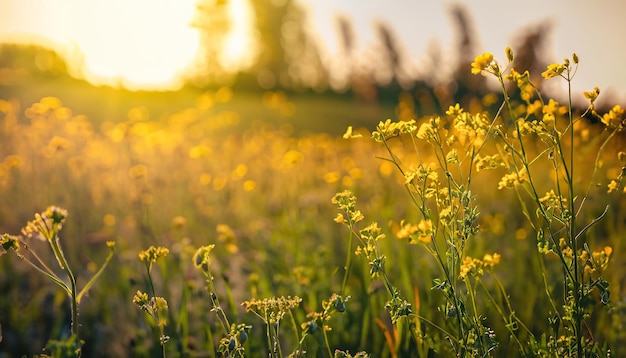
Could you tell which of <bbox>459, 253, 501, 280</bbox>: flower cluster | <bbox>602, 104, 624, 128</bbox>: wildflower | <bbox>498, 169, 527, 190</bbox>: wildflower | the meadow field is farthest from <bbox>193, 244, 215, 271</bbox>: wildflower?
<bbox>602, 104, 624, 128</bbox>: wildflower

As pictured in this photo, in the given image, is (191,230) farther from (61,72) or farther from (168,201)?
(61,72)

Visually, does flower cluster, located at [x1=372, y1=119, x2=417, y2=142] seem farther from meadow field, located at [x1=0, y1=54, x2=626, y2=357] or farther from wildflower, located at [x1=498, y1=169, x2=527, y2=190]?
wildflower, located at [x1=498, y1=169, x2=527, y2=190]

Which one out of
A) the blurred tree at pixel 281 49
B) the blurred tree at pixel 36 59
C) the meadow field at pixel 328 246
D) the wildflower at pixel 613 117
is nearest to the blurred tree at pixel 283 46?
the blurred tree at pixel 281 49

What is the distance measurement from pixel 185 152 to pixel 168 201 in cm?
86

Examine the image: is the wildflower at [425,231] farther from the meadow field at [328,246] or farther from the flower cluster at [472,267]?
the flower cluster at [472,267]

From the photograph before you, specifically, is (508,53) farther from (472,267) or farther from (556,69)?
(472,267)

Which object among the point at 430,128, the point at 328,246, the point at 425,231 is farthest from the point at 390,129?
the point at 328,246

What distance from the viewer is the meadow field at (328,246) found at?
1.44m

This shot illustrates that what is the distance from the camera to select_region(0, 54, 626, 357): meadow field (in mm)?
1439

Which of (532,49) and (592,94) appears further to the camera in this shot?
(532,49)

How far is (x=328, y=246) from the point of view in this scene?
3.35 metres

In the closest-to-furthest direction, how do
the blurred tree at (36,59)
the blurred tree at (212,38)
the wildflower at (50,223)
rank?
the wildflower at (50,223) → the blurred tree at (212,38) → the blurred tree at (36,59)

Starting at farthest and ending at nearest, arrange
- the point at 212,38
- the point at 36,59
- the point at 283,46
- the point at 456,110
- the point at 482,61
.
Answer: the point at 283,46 < the point at 36,59 < the point at 212,38 < the point at 456,110 < the point at 482,61

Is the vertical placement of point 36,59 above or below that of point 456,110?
above
